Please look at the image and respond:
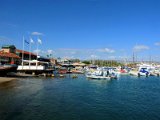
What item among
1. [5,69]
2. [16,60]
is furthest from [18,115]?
[16,60]

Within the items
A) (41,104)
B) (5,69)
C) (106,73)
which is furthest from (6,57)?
(41,104)

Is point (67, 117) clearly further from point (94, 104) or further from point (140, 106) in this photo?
point (140, 106)

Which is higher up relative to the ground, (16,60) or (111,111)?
(16,60)

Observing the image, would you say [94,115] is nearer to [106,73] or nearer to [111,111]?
[111,111]

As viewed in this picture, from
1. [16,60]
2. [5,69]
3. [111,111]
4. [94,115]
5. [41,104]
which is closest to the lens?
[94,115]

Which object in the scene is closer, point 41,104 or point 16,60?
point 41,104

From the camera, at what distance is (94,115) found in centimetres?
3394

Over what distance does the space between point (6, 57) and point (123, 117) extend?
320 feet

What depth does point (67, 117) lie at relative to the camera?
3234 centimetres

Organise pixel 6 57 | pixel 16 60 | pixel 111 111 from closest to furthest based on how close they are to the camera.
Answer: pixel 111 111 < pixel 6 57 < pixel 16 60

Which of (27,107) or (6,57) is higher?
(6,57)

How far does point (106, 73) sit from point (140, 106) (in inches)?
2401

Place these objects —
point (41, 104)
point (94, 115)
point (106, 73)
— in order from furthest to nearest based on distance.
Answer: point (106, 73), point (41, 104), point (94, 115)

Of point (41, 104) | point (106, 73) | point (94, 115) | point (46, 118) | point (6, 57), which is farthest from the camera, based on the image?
point (6, 57)
